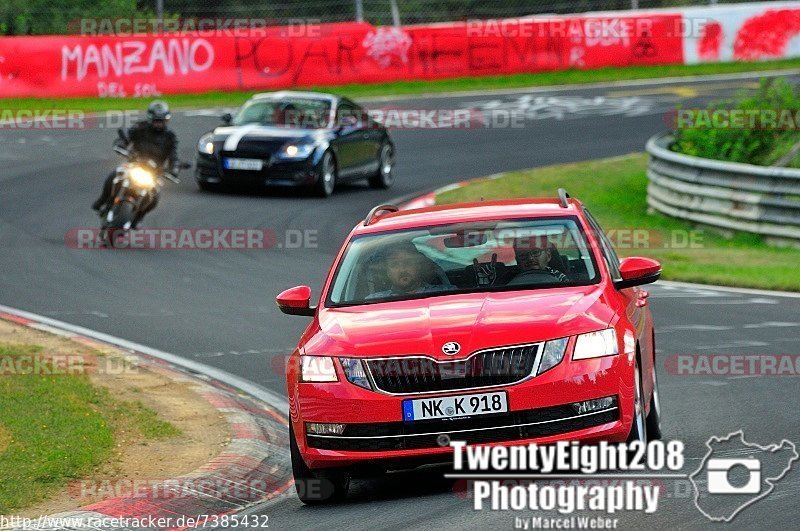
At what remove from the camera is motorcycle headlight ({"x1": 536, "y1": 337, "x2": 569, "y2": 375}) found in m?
7.68

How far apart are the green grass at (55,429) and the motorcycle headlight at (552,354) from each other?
2.70m

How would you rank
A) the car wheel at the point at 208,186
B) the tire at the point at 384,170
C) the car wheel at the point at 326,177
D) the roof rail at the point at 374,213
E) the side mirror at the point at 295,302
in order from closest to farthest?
the side mirror at the point at 295,302 < the roof rail at the point at 374,213 < the car wheel at the point at 326,177 < the car wheel at the point at 208,186 < the tire at the point at 384,170

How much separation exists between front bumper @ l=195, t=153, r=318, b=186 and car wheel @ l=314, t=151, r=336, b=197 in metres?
0.16

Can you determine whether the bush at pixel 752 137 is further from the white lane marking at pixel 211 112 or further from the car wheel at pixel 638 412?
the car wheel at pixel 638 412

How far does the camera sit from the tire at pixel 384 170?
2617 cm

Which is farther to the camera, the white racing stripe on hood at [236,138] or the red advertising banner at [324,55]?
the red advertising banner at [324,55]

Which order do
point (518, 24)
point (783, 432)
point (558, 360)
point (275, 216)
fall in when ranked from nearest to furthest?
1. point (558, 360)
2. point (783, 432)
3. point (275, 216)
4. point (518, 24)

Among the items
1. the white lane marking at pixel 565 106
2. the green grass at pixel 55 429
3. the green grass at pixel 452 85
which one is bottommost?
the white lane marking at pixel 565 106

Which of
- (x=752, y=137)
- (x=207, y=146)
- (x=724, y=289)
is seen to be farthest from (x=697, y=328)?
(x=207, y=146)

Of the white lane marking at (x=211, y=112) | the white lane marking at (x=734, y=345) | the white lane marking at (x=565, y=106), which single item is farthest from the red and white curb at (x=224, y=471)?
the white lane marking at (x=565, y=106)

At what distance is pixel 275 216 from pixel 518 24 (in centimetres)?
1684

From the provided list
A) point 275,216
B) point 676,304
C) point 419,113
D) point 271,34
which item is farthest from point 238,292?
point 271,34

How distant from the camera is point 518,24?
37750 millimetres

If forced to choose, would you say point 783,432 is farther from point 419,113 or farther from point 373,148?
point 419,113
